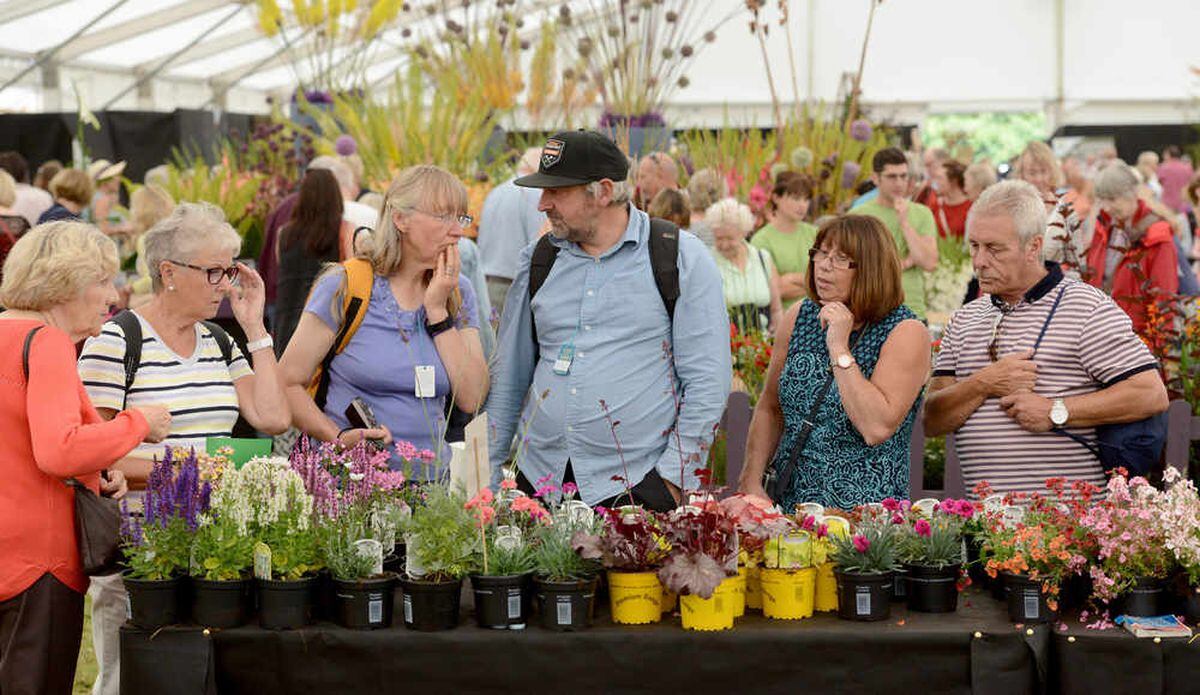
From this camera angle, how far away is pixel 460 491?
2.70 metres

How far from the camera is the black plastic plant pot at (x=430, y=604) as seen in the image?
251 centimetres

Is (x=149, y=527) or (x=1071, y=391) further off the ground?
(x=1071, y=391)

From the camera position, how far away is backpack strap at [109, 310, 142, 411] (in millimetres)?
3032

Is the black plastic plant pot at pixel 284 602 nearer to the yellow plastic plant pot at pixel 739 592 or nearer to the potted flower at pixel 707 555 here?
the potted flower at pixel 707 555

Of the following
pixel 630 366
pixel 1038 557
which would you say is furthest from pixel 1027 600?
pixel 630 366

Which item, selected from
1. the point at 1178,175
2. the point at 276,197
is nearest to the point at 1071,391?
the point at 276,197

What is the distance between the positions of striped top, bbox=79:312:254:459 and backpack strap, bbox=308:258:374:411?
0.72ft

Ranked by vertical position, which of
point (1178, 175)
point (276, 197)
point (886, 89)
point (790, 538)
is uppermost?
point (886, 89)

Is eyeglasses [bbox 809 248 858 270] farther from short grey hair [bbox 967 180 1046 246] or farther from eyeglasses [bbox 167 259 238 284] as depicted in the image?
eyeglasses [bbox 167 259 238 284]

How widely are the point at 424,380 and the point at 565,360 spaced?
353 millimetres

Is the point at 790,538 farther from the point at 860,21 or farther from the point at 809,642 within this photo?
the point at 860,21

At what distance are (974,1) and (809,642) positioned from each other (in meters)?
17.7

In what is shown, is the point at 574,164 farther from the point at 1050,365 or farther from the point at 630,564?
the point at 1050,365

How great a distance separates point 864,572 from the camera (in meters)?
2.55
